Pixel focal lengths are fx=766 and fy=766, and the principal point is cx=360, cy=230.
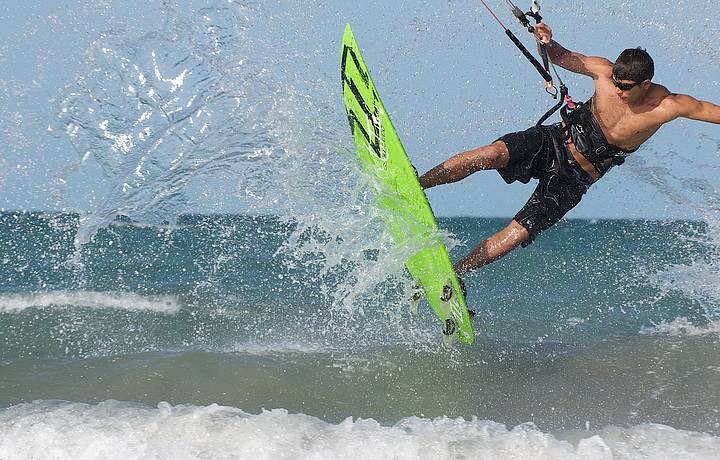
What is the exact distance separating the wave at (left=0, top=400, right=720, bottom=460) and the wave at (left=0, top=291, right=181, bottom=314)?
3812mm

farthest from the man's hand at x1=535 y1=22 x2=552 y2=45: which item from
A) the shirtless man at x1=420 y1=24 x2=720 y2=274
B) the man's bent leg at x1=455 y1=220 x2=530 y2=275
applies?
the man's bent leg at x1=455 y1=220 x2=530 y2=275

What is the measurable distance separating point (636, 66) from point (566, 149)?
0.81 m

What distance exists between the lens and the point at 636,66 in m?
4.78

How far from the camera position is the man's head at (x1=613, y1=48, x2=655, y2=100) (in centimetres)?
478

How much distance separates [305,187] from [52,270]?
7876 millimetres

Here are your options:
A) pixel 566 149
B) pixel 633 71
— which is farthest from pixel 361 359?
pixel 633 71

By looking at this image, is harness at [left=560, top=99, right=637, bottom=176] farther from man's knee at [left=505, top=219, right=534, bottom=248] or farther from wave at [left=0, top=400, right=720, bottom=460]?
wave at [left=0, top=400, right=720, bottom=460]

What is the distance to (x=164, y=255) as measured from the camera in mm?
14484

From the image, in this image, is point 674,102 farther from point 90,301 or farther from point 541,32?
point 90,301

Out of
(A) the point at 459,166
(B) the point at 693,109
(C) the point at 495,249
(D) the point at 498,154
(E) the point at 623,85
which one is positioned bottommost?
(C) the point at 495,249

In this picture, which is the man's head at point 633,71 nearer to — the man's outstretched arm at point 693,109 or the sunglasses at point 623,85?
the sunglasses at point 623,85

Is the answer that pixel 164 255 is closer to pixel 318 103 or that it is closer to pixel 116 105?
pixel 116 105

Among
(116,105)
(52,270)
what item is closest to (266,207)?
(116,105)

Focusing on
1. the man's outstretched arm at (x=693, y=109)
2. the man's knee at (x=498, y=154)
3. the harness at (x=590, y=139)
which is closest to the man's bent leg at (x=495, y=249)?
the man's knee at (x=498, y=154)
